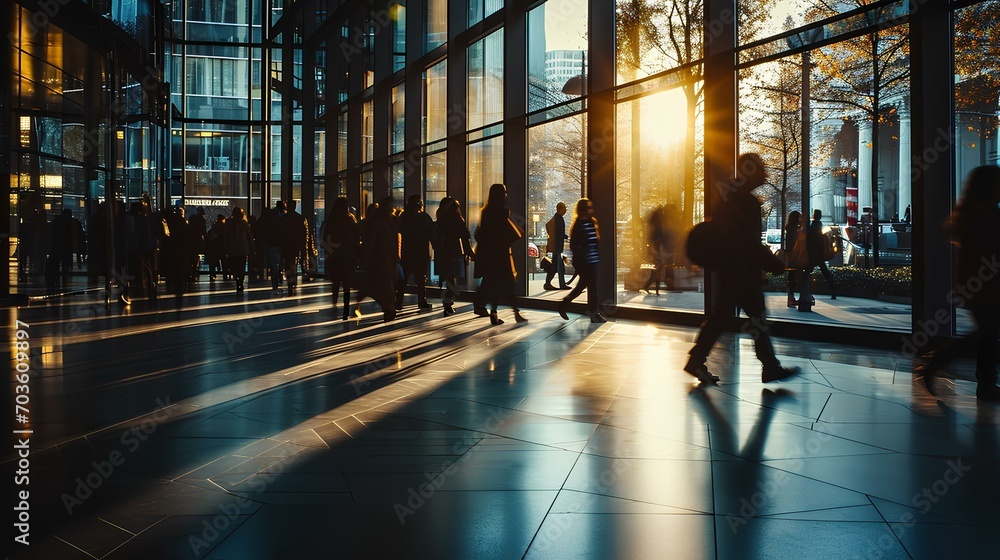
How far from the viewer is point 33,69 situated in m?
19.6

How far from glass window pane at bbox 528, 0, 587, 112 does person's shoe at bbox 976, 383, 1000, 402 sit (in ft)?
33.0

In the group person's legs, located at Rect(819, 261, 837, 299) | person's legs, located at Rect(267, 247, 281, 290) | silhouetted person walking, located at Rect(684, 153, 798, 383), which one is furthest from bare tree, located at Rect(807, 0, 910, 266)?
person's legs, located at Rect(267, 247, 281, 290)

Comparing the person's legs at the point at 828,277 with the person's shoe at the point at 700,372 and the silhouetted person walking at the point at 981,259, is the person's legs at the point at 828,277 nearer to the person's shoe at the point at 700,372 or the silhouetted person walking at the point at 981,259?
the person's shoe at the point at 700,372

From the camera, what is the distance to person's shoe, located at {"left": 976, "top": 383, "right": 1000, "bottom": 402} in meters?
6.39

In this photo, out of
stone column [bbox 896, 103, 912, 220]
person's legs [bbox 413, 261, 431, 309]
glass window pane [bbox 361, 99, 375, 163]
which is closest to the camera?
stone column [bbox 896, 103, 912, 220]

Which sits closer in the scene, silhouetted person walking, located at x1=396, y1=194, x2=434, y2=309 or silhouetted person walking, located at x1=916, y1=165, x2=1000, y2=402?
silhouetted person walking, located at x1=916, y1=165, x2=1000, y2=402

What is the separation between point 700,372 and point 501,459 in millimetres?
3088

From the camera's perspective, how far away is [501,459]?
15.4 ft

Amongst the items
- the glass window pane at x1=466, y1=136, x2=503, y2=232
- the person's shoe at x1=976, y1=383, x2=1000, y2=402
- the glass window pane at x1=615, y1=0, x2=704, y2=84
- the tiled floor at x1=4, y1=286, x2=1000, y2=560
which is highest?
the glass window pane at x1=615, y1=0, x2=704, y2=84

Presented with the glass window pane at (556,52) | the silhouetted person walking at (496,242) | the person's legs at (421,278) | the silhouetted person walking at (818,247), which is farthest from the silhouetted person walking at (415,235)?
the silhouetted person walking at (818,247)

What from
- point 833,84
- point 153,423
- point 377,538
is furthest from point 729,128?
point 377,538

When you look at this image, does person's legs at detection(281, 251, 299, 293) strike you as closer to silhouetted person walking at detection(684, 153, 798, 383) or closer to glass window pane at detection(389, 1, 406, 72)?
glass window pane at detection(389, 1, 406, 72)

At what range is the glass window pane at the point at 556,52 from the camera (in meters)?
15.8

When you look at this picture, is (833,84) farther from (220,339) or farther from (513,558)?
(513,558)
